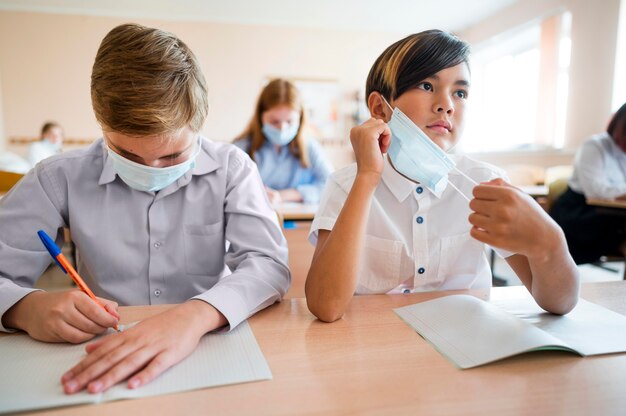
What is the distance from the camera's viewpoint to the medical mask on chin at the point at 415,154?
0.88 m

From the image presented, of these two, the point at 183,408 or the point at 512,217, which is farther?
the point at 512,217

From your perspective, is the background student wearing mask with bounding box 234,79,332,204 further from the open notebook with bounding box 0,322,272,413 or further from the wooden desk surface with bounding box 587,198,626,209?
the open notebook with bounding box 0,322,272,413

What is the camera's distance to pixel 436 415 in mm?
451

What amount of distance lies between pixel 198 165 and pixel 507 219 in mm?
664

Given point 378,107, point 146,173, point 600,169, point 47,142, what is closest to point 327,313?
point 146,173

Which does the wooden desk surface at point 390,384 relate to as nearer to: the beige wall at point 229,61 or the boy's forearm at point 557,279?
the boy's forearm at point 557,279

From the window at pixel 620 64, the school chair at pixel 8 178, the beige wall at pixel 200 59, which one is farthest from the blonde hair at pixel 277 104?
the window at pixel 620 64

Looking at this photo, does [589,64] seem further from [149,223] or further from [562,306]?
[149,223]

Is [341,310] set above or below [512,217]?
below

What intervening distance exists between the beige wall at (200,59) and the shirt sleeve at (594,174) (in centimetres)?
424

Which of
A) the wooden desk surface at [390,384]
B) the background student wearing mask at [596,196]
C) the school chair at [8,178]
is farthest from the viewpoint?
the background student wearing mask at [596,196]

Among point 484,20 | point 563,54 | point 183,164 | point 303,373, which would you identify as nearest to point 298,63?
point 484,20

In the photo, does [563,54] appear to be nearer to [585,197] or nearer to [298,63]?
A: [585,197]

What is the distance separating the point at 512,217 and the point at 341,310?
1.05 feet
